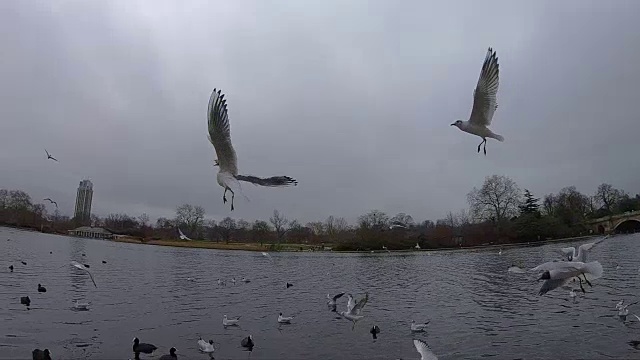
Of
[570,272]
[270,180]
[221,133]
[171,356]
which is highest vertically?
[221,133]

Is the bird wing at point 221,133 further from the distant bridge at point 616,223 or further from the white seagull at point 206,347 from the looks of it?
the distant bridge at point 616,223

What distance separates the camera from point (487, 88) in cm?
1148

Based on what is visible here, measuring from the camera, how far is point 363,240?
75.8m

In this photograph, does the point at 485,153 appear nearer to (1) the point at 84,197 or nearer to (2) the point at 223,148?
(2) the point at 223,148

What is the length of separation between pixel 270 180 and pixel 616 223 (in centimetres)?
9552

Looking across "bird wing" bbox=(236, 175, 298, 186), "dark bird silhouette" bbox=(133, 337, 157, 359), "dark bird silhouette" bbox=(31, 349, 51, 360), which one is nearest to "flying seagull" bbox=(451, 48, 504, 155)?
"bird wing" bbox=(236, 175, 298, 186)

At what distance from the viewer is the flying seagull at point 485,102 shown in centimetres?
1142

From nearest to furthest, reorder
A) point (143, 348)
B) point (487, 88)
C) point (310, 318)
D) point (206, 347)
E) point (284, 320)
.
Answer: point (487, 88)
point (143, 348)
point (206, 347)
point (284, 320)
point (310, 318)

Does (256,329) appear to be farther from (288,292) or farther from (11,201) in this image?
(11,201)

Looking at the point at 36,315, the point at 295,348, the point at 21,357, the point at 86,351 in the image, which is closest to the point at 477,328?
the point at 295,348

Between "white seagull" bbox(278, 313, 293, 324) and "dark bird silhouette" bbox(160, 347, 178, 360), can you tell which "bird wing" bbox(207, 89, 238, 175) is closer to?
"dark bird silhouette" bbox(160, 347, 178, 360)

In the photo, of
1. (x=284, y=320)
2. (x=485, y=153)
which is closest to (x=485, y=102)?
(x=485, y=153)

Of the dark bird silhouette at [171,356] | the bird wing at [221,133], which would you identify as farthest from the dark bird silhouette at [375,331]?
the bird wing at [221,133]

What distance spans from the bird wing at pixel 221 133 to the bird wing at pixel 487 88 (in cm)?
567
